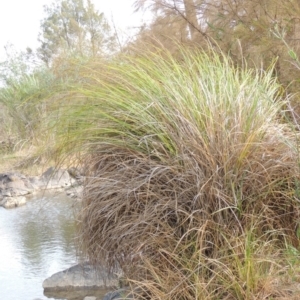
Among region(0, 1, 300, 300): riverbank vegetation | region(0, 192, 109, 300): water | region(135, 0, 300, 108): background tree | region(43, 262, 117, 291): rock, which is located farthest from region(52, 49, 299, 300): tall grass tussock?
region(43, 262, 117, 291): rock

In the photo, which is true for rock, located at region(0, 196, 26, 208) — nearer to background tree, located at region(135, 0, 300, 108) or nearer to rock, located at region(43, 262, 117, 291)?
rock, located at region(43, 262, 117, 291)

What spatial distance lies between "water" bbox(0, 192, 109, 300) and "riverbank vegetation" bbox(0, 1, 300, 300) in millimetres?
1087

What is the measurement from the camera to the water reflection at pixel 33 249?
4301 millimetres

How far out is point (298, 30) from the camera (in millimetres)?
3588

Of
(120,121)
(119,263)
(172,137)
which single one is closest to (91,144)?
(120,121)

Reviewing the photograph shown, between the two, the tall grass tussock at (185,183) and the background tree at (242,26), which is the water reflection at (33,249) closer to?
the tall grass tussock at (185,183)

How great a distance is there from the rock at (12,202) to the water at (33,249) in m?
0.96

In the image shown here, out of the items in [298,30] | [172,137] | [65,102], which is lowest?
[172,137]

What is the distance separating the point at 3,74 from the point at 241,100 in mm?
12076

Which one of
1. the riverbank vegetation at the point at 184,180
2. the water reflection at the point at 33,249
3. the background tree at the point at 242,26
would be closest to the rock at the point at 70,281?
the water reflection at the point at 33,249

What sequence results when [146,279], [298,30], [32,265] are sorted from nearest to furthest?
1. [146,279]
2. [298,30]
3. [32,265]

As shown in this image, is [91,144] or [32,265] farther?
[32,265]

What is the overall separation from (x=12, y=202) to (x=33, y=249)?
3.31 metres

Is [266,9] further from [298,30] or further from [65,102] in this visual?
[65,102]
